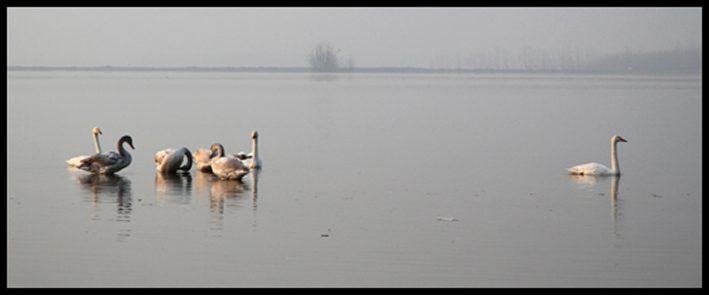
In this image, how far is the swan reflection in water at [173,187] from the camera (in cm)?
1212

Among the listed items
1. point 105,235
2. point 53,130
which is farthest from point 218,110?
point 105,235

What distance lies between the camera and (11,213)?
11055 mm

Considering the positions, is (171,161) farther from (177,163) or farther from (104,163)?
(104,163)

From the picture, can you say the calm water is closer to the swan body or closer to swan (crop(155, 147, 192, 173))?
the swan body

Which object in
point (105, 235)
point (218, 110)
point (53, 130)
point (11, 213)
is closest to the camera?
point (105, 235)

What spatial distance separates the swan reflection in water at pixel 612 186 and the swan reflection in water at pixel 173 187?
16.9 feet

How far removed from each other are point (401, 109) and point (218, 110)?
681 cm

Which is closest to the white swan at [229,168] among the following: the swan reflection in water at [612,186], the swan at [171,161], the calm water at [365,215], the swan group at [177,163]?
the swan group at [177,163]

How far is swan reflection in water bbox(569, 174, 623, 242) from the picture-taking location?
1115 centimetres

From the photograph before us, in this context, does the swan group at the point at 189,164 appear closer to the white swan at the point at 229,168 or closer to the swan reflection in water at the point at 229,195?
the white swan at the point at 229,168

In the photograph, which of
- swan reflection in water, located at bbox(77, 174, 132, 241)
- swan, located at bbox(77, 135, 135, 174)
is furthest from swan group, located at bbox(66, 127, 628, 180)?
swan reflection in water, located at bbox(77, 174, 132, 241)

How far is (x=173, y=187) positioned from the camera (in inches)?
522
